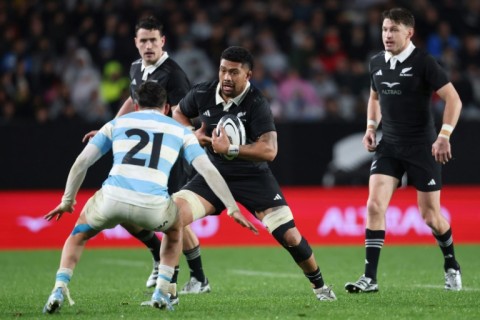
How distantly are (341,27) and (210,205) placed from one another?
11621 millimetres

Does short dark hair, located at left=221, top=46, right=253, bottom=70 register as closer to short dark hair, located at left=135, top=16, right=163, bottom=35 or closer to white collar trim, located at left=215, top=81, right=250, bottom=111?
white collar trim, located at left=215, top=81, right=250, bottom=111

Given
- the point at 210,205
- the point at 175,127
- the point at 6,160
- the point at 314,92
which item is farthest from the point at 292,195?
the point at 175,127

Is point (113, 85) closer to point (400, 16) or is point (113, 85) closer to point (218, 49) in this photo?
point (218, 49)

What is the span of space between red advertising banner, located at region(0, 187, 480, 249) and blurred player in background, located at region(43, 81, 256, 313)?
7.53 meters

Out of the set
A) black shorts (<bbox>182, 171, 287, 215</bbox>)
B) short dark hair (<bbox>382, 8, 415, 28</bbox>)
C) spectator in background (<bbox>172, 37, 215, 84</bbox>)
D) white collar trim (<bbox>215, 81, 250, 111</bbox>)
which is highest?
short dark hair (<bbox>382, 8, 415, 28</bbox>)

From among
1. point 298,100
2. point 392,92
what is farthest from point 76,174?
point 298,100

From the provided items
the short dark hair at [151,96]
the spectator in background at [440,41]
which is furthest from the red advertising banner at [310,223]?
the short dark hair at [151,96]

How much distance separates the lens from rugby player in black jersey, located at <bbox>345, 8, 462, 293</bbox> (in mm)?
8859

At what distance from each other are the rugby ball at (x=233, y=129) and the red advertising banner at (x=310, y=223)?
21.9 feet

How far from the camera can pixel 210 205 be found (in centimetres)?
820

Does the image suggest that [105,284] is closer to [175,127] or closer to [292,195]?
[175,127]

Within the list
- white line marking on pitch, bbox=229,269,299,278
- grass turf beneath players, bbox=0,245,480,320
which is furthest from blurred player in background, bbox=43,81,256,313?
white line marking on pitch, bbox=229,269,299,278

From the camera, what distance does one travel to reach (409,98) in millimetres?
8953

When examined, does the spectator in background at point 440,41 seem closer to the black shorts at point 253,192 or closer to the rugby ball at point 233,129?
Answer: the black shorts at point 253,192
